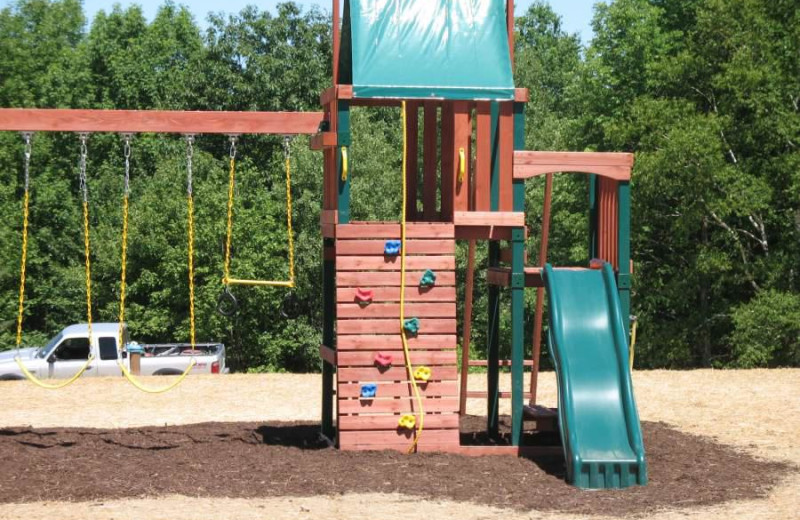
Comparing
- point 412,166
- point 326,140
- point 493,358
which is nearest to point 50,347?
point 412,166

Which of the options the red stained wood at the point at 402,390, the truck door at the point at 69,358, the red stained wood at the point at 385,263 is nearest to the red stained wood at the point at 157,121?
the red stained wood at the point at 385,263

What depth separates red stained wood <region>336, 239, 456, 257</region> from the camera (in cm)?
1150

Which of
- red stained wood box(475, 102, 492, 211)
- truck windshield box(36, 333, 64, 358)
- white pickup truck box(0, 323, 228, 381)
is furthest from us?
truck windshield box(36, 333, 64, 358)

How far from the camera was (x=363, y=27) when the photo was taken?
12.0m

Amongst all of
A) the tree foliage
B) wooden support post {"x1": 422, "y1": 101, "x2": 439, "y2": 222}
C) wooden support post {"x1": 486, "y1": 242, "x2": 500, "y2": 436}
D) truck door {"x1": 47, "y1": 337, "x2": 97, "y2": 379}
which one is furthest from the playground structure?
the tree foliage

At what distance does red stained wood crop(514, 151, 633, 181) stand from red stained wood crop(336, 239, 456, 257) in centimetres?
95

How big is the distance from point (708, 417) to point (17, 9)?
46878mm

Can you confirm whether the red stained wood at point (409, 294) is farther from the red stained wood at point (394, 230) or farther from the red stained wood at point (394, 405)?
the red stained wood at point (394, 405)

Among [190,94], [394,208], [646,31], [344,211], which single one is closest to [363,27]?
[344,211]

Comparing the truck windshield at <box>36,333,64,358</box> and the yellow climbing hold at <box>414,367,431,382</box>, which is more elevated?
the yellow climbing hold at <box>414,367,431,382</box>

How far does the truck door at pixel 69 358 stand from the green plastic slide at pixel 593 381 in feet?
44.3

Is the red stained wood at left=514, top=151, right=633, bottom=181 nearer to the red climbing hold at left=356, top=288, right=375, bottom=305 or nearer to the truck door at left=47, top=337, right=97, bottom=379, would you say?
the red climbing hold at left=356, top=288, right=375, bottom=305

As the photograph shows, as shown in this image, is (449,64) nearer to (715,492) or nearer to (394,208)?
(715,492)

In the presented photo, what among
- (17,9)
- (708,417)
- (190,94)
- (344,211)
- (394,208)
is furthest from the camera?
(17,9)
